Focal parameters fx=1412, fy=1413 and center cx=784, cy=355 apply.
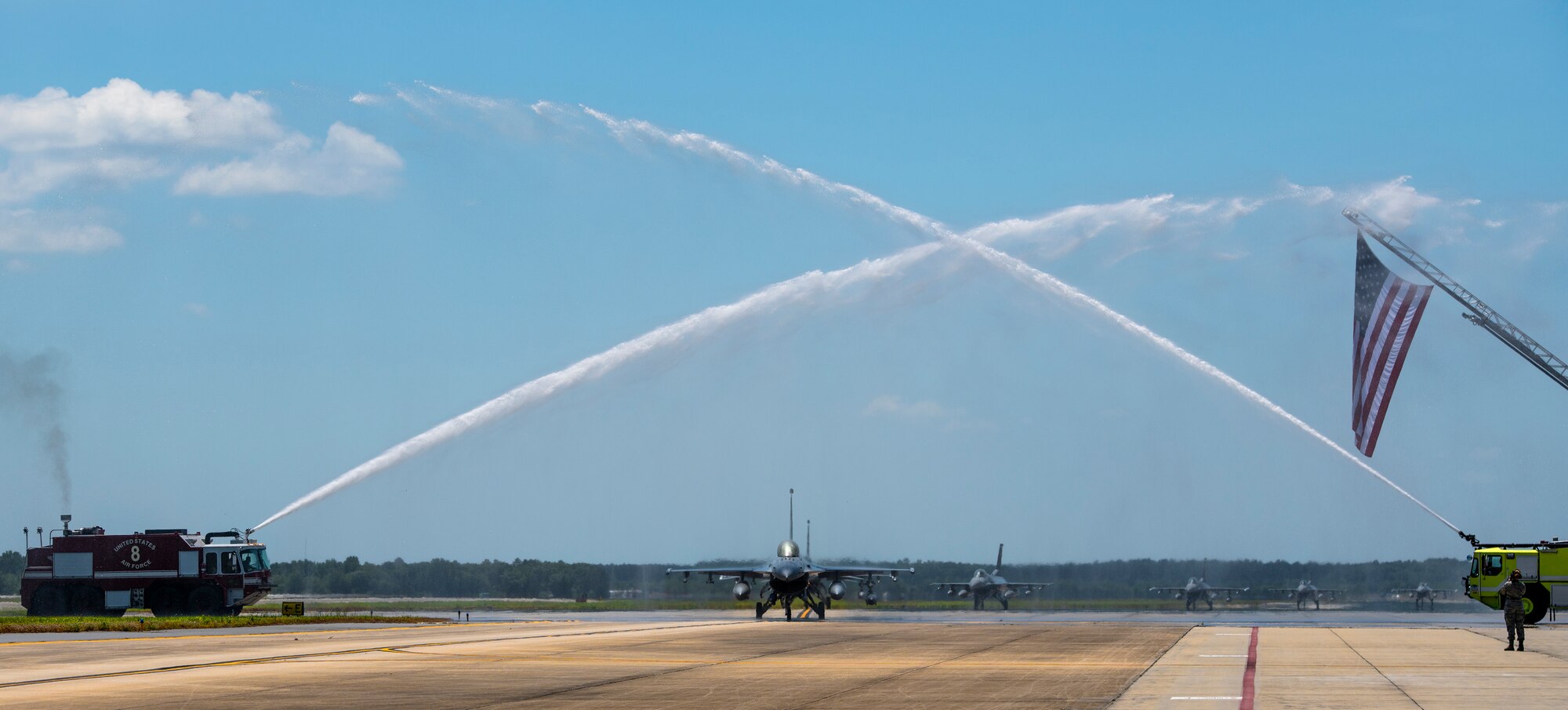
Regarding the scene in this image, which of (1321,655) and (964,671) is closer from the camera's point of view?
(964,671)

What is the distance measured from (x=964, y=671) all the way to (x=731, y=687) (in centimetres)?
631

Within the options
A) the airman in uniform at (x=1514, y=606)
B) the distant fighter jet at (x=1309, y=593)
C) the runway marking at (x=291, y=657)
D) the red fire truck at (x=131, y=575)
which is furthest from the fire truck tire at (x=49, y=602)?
the distant fighter jet at (x=1309, y=593)

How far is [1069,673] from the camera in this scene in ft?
95.8

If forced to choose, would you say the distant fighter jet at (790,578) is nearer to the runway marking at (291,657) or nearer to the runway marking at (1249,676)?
the runway marking at (291,657)

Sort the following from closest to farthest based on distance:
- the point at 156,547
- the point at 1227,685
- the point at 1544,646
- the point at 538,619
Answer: the point at 1227,685 < the point at 1544,646 < the point at 156,547 < the point at 538,619

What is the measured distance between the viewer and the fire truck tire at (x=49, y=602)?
194 ft

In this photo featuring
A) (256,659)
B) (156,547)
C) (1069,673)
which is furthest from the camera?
(156,547)

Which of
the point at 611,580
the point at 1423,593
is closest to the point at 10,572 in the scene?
the point at 611,580

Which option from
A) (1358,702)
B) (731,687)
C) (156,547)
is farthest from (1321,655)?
(156,547)

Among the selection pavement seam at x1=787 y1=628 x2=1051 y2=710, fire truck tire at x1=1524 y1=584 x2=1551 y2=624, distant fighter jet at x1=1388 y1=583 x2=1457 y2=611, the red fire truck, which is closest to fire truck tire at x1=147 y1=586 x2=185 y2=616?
the red fire truck

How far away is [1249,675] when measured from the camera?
2805 centimetres

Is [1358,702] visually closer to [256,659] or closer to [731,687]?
[731,687]

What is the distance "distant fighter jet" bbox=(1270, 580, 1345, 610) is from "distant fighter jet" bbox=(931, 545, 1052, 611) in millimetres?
22122

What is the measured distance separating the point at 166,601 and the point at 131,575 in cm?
183
